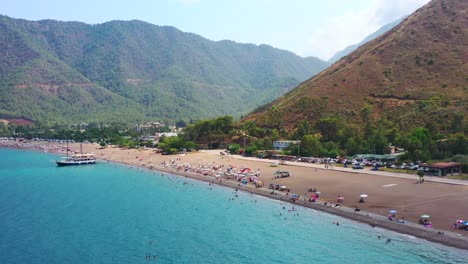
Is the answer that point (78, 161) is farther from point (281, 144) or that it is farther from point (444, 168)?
point (444, 168)

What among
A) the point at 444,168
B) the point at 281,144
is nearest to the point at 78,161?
the point at 281,144

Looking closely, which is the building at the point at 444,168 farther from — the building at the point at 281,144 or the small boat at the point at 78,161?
the small boat at the point at 78,161

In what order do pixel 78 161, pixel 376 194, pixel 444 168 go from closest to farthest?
pixel 376 194 < pixel 444 168 < pixel 78 161

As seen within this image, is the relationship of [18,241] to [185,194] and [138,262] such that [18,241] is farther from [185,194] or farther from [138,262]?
[185,194]

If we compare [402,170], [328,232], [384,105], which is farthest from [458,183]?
[384,105]

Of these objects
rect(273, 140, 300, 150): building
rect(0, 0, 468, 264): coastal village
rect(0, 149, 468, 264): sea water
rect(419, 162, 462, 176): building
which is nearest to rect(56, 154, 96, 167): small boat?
rect(0, 0, 468, 264): coastal village

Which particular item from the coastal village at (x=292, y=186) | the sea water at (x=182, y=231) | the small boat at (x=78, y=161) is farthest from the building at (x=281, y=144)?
the small boat at (x=78, y=161)

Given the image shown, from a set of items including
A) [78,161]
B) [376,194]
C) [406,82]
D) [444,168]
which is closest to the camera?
[376,194]
